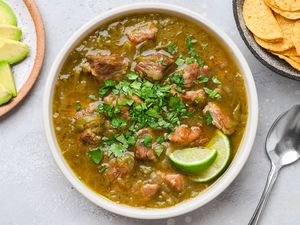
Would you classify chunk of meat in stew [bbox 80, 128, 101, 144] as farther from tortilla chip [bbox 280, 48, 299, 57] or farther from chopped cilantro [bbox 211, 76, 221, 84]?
tortilla chip [bbox 280, 48, 299, 57]

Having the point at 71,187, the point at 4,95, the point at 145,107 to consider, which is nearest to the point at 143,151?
the point at 145,107

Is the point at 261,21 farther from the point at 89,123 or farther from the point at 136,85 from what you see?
the point at 89,123

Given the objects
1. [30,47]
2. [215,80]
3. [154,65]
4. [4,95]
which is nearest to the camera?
[154,65]

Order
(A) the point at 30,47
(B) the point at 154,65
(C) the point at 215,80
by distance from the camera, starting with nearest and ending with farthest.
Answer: (B) the point at 154,65, (C) the point at 215,80, (A) the point at 30,47

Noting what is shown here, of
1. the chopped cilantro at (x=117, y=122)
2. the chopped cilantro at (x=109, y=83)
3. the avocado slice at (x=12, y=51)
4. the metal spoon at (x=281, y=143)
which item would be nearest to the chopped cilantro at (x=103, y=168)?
the chopped cilantro at (x=117, y=122)

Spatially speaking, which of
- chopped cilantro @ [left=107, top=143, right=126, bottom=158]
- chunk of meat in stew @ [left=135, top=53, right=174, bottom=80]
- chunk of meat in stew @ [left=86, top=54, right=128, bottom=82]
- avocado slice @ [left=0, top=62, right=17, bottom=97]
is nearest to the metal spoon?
chunk of meat in stew @ [left=135, top=53, right=174, bottom=80]
